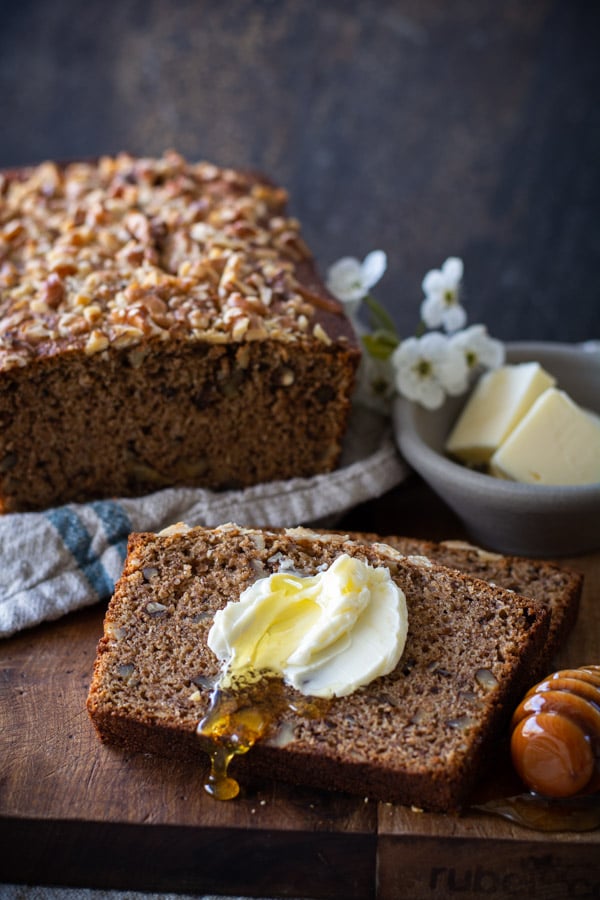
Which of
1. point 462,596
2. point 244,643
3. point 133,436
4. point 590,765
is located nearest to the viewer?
point 590,765

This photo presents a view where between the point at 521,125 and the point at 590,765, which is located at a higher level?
the point at 521,125

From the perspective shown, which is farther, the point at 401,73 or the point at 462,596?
the point at 401,73

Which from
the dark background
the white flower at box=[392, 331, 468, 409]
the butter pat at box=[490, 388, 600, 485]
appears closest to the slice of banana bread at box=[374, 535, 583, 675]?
the butter pat at box=[490, 388, 600, 485]

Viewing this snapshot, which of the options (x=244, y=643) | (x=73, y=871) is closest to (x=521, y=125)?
(x=244, y=643)

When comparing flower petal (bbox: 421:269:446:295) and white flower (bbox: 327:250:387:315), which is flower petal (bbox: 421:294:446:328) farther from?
white flower (bbox: 327:250:387:315)

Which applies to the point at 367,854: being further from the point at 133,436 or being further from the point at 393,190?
the point at 393,190
